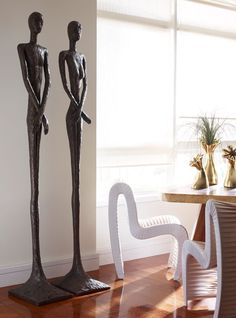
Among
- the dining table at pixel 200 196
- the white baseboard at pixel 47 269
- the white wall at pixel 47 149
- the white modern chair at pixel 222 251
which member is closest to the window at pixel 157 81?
the white wall at pixel 47 149

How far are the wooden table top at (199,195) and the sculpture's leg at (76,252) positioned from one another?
0.66 meters

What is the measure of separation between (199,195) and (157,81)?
152 cm

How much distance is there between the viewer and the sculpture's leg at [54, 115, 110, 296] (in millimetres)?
3996

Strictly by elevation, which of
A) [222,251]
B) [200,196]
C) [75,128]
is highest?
[75,128]

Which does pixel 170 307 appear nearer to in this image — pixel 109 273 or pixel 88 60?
pixel 109 273

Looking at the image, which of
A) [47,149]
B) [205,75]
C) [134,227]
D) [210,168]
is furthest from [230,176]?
[205,75]

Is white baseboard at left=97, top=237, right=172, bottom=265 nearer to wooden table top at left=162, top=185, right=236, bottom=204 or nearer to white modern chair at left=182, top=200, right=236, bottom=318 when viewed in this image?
wooden table top at left=162, top=185, right=236, bottom=204

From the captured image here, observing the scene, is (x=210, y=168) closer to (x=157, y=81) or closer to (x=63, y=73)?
(x=157, y=81)

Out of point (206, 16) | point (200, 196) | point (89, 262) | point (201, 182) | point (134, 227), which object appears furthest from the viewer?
point (206, 16)

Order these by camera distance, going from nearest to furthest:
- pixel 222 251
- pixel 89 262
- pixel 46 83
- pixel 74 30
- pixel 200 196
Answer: pixel 222 251 < pixel 46 83 < pixel 74 30 < pixel 200 196 < pixel 89 262

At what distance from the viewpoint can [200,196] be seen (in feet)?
13.4

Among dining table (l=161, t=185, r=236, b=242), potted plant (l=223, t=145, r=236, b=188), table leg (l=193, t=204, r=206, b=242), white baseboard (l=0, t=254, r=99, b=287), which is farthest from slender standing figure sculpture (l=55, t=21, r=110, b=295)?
potted plant (l=223, t=145, r=236, b=188)

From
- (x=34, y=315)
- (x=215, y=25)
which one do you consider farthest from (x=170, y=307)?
(x=215, y=25)

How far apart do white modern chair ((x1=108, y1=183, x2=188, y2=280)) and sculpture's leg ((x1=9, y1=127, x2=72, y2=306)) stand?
25.2 inches
